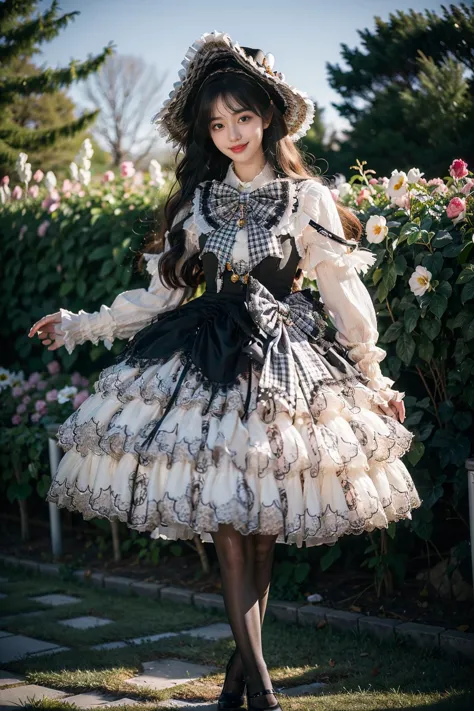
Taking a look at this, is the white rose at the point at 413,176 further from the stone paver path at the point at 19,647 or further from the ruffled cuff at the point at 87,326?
the stone paver path at the point at 19,647

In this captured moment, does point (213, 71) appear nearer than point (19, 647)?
Yes

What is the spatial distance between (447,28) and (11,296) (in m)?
13.7

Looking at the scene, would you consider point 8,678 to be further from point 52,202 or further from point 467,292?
point 52,202

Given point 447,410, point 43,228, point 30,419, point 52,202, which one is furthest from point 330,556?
point 52,202

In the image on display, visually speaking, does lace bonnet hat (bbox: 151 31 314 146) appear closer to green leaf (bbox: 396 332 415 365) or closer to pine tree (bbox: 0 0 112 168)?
green leaf (bbox: 396 332 415 365)

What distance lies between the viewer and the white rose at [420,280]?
113 inches

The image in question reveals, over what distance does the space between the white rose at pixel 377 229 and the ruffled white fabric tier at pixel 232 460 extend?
743 millimetres

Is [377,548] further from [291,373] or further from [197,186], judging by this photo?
[197,186]

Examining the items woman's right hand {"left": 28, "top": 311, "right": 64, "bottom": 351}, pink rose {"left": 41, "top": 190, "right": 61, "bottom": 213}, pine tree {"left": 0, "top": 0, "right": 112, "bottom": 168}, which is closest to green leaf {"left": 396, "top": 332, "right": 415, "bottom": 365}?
woman's right hand {"left": 28, "top": 311, "right": 64, "bottom": 351}

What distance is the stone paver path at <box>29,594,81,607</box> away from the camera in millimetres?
3635

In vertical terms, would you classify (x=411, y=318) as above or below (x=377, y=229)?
below

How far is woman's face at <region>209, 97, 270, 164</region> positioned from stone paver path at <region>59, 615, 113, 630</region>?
183 centimetres

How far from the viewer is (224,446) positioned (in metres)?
2.09

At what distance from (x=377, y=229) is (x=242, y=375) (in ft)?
3.16
